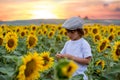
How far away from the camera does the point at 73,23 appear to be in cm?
464

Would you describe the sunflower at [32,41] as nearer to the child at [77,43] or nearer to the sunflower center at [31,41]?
the sunflower center at [31,41]

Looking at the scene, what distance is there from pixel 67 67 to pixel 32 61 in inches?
36.6

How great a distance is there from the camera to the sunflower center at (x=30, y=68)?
271 cm

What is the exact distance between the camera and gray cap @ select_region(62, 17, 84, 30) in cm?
459

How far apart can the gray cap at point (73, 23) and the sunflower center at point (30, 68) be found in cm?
184

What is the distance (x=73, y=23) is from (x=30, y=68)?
1949mm

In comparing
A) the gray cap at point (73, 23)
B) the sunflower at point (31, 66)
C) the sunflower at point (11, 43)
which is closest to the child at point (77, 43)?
the gray cap at point (73, 23)

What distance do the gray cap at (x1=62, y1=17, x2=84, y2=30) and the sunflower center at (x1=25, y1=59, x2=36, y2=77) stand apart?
184 centimetres

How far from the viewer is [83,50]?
15.4 feet

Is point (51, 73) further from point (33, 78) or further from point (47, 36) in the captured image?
point (47, 36)

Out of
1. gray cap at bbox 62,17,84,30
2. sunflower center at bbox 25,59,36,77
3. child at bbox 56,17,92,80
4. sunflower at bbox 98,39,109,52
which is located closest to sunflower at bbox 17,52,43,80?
sunflower center at bbox 25,59,36,77

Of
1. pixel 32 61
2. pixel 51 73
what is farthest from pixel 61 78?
pixel 51 73

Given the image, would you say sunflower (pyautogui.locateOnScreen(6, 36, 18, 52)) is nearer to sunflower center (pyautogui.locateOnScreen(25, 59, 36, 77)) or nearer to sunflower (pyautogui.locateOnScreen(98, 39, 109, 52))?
sunflower (pyautogui.locateOnScreen(98, 39, 109, 52))

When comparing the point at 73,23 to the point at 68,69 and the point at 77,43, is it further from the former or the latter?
the point at 68,69
